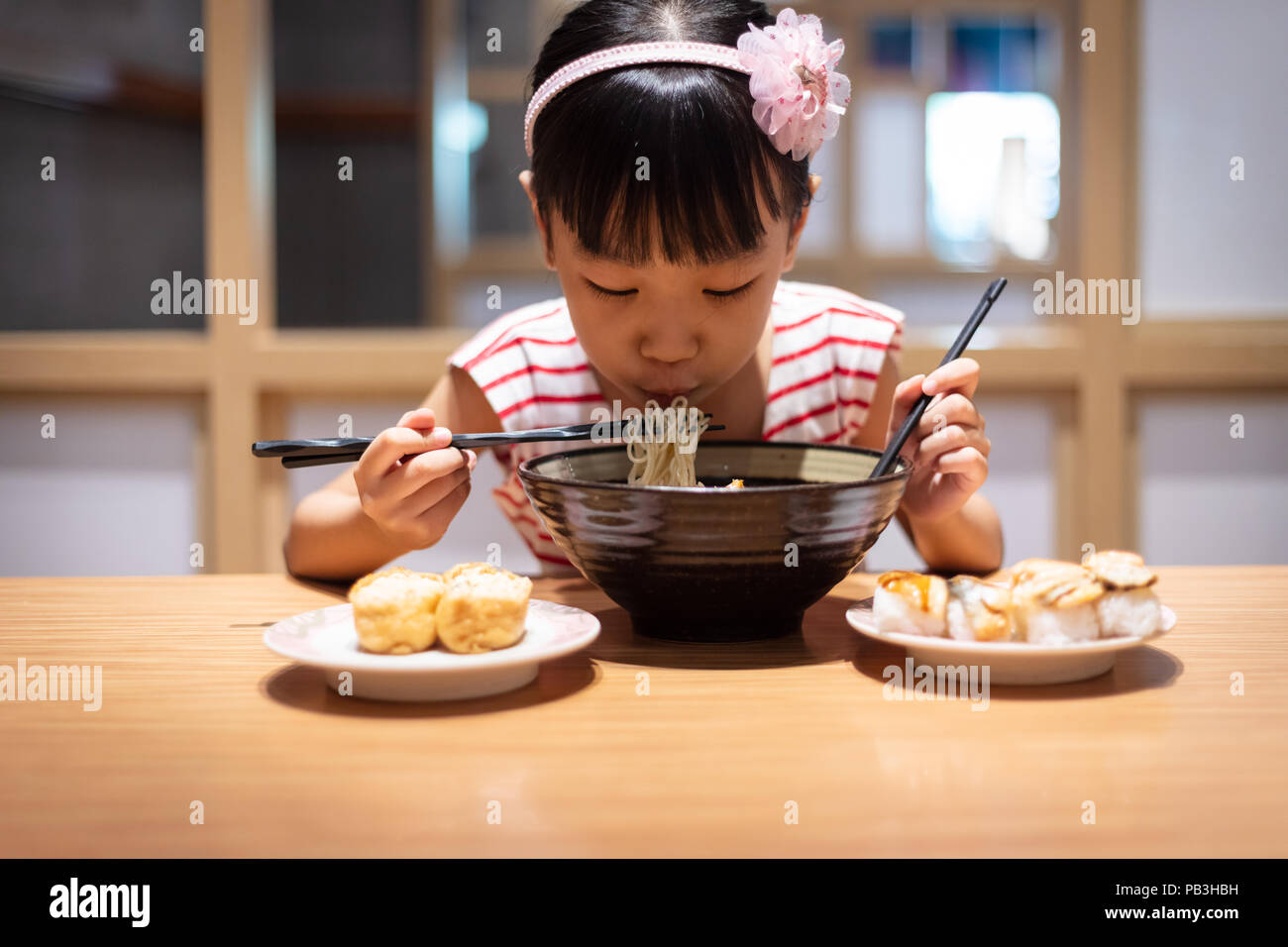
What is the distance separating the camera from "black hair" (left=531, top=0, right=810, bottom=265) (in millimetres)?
1108

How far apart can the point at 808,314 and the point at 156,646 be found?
1072 millimetres

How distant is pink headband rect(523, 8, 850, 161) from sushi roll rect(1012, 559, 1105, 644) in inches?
21.8

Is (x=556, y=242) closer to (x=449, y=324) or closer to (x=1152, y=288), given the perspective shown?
(x=1152, y=288)

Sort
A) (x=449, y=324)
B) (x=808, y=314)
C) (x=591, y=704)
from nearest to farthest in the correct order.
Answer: (x=591, y=704), (x=808, y=314), (x=449, y=324)

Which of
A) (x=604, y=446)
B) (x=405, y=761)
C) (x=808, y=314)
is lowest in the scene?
(x=405, y=761)

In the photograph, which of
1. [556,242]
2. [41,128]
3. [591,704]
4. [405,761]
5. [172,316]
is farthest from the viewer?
[172,316]

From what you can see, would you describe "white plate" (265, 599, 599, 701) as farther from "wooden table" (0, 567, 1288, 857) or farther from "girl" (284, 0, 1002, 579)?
"girl" (284, 0, 1002, 579)

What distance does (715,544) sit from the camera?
0.88m

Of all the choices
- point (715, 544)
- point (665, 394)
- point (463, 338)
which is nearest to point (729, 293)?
point (665, 394)

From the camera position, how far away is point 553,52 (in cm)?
126

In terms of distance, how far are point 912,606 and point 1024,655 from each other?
0.09 meters

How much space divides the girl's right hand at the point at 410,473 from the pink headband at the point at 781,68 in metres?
0.42

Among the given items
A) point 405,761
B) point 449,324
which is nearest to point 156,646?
point 405,761

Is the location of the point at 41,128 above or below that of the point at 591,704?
above
